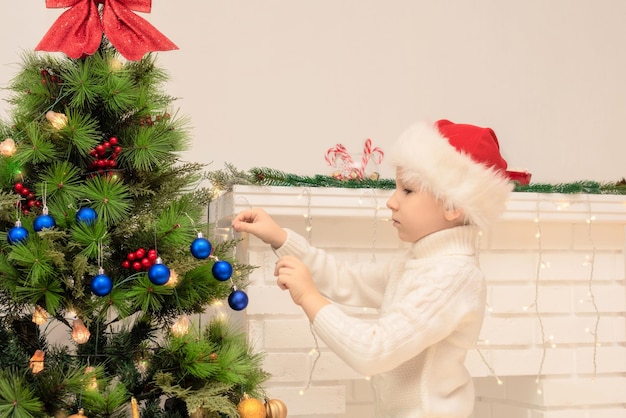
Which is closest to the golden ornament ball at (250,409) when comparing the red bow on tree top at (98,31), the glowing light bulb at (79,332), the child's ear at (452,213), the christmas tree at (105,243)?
the christmas tree at (105,243)

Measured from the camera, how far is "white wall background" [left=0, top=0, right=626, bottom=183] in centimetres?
201

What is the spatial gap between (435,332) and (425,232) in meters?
0.21

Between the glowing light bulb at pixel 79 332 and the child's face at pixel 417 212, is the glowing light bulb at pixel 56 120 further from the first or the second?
the child's face at pixel 417 212

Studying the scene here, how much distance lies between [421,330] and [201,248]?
416 millimetres

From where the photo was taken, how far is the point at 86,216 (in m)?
1.15

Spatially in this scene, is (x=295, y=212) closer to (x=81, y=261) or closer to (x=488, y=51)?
(x=81, y=261)

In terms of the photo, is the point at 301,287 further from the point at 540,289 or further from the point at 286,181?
the point at 540,289

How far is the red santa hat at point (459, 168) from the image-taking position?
1.40 m

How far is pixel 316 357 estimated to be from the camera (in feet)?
5.81

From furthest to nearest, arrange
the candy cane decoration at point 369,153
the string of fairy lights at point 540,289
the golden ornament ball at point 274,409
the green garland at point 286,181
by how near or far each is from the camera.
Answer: the candy cane decoration at point 369,153 → the string of fairy lights at point 540,289 → the green garland at point 286,181 → the golden ornament ball at point 274,409

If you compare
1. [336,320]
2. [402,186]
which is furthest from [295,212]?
[336,320]

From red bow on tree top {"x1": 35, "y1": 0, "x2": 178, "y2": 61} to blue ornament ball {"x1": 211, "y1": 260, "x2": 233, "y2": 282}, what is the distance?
0.37m

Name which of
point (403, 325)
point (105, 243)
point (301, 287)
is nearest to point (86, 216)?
point (105, 243)

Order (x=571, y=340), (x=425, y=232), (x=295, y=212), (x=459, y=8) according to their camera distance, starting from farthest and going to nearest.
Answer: (x=459, y=8), (x=571, y=340), (x=295, y=212), (x=425, y=232)
